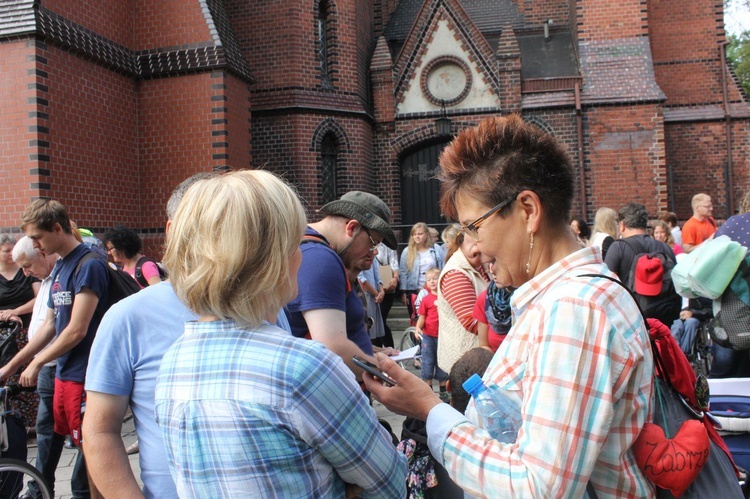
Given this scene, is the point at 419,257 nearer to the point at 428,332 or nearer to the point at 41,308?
the point at 428,332

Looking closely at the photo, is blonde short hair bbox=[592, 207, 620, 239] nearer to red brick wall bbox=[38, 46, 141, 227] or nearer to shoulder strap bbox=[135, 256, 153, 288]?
shoulder strap bbox=[135, 256, 153, 288]

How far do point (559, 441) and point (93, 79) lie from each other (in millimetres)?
10263

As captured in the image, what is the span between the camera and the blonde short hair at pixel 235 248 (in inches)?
54.4

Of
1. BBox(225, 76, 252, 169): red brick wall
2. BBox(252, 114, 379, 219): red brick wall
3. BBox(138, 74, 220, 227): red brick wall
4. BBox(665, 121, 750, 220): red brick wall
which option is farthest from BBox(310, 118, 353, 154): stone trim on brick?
BBox(665, 121, 750, 220): red brick wall

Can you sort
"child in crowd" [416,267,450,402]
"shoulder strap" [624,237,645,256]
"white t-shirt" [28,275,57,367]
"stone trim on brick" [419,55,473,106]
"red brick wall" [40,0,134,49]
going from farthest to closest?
"stone trim on brick" [419,55,473,106], "red brick wall" [40,0,134,49], "child in crowd" [416,267,450,402], "shoulder strap" [624,237,645,256], "white t-shirt" [28,275,57,367]

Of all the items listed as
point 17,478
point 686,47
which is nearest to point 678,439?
point 17,478

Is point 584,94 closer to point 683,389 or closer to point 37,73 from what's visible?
point 37,73

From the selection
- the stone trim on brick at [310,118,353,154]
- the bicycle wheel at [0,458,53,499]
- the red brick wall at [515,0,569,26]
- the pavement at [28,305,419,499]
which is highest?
the red brick wall at [515,0,569,26]

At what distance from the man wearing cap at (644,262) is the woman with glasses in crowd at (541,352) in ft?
14.0

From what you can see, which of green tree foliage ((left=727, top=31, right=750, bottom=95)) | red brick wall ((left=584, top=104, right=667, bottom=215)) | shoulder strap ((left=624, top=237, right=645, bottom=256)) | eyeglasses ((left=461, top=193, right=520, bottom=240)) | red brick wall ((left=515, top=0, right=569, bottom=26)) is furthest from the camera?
green tree foliage ((left=727, top=31, right=750, bottom=95))

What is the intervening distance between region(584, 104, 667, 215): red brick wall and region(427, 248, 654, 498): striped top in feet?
43.9

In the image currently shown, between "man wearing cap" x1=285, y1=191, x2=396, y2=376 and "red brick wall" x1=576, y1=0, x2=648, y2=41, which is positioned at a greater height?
"red brick wall" x1=576, y1=0, x2=648, y2=41

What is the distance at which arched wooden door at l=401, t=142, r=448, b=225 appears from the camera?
15.4 meters

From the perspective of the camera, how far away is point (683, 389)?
1.46m
